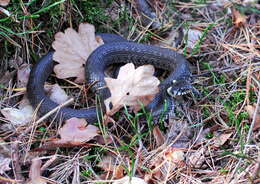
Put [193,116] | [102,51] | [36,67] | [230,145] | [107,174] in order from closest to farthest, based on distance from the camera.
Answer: [107,174] < [230,145] < [193,116] < [36,67] < [102,51]

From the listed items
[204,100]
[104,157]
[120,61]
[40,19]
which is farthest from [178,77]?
[40,19]

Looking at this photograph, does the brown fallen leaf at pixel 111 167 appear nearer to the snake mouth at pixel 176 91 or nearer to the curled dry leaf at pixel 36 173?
the curled dry leaf at pixel 36 173

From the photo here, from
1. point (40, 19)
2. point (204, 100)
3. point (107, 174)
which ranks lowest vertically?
point (107, 174)

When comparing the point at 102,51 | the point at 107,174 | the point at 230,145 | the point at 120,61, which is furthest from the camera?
the point at 120,61

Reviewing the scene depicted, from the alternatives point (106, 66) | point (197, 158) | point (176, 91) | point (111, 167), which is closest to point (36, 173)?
point (111, 167)

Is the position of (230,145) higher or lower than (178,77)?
lower

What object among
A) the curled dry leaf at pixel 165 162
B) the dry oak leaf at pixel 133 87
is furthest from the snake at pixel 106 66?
the curled dry leaf at pixel 165 162

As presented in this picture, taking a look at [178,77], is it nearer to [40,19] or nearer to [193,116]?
[193,116]
